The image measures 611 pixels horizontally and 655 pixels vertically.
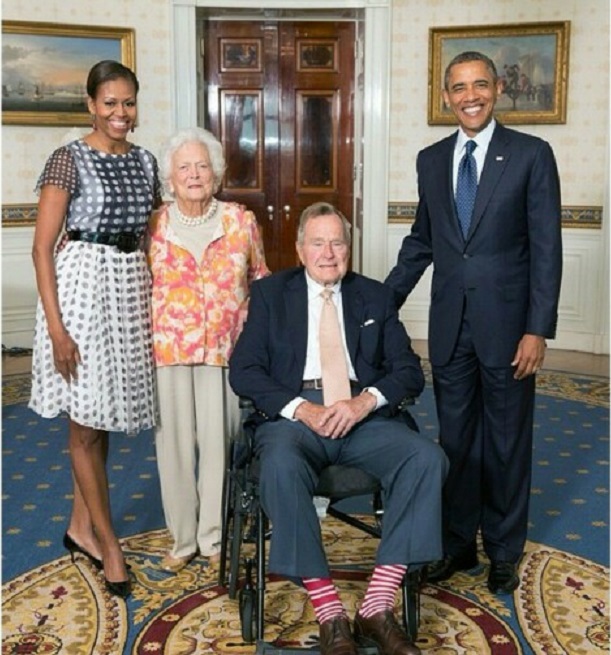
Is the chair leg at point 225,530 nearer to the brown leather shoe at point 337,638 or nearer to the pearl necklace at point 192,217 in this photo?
the brown leather shoe at point 337,638

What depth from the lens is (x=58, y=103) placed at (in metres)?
6.91

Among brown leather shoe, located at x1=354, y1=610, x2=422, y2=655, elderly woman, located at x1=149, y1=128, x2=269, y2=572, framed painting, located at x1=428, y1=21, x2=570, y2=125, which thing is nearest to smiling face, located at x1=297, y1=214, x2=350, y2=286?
elderly woman, located at x1=149, y1=128, x2=269, y2=572

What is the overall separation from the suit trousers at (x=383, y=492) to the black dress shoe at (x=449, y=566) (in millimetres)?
638

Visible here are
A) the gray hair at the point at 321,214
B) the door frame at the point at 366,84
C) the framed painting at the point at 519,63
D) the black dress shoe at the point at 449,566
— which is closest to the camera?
the gray hair at the point at 321,214

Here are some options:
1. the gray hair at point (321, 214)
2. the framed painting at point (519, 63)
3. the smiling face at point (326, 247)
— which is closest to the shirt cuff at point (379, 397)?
the smiling face at point (326, 247)

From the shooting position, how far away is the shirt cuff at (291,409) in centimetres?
286

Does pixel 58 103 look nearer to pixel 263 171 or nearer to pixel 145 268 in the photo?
pixel 263 171

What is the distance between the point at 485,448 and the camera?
3.17m

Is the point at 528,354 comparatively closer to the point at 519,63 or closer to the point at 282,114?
the point at 519,63

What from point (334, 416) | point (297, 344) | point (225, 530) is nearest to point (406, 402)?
point (334, 416)

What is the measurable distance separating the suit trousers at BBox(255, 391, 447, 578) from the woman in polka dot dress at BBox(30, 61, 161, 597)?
22.4 inches

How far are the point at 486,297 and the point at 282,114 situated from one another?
5185 millimetres

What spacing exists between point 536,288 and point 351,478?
83cm

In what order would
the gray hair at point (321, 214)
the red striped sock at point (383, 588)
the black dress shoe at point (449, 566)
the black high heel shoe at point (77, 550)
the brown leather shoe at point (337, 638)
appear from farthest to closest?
the black high heel shoe at point (77, 550) → the black dress shoe at point (449, 566) → the gray hair at point (321, 214) → the red striped sock at point (383, 588) → the brown leather shoe at point (337, 638)
